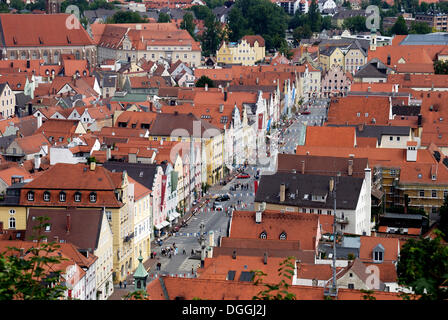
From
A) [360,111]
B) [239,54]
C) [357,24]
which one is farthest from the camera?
[357,24]

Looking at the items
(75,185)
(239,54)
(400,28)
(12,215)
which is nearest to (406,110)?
(75,185)

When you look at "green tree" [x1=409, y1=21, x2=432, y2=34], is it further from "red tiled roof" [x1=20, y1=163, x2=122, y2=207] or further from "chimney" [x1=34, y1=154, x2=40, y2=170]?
"red tiled roof" [x1=20, y1=163, x2=122, y2=207]

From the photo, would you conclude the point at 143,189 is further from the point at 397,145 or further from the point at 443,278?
the point at 443,278

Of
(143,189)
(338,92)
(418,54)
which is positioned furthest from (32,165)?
(418,54)

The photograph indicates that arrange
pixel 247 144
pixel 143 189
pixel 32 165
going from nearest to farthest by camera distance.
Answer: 1. pixel 143 189
2. pixel 32 165
3. pixel 247 144

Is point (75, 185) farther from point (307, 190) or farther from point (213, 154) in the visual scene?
point (213, 154)

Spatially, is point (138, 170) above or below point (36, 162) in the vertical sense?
above

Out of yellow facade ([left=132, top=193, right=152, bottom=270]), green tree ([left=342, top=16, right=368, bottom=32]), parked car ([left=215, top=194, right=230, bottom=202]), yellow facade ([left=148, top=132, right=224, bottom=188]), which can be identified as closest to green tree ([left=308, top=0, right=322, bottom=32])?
green tree ([left=342, top=16, right=368, bottom=32])
